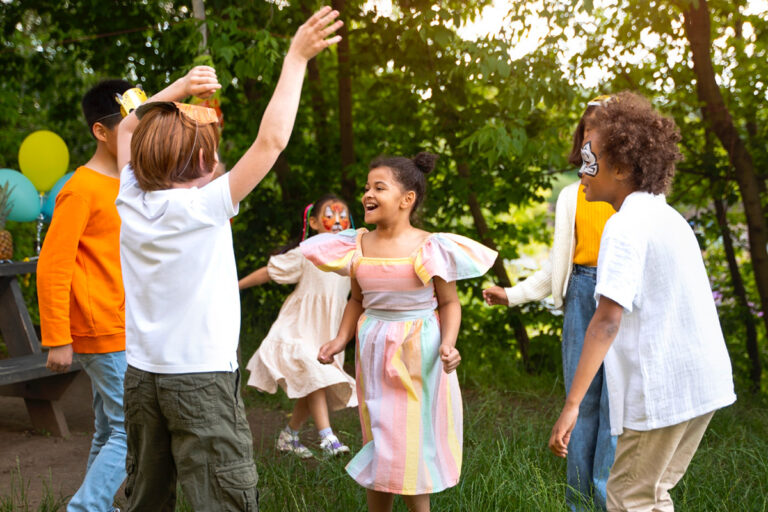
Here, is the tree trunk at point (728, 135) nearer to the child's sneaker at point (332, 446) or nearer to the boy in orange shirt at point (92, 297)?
the child's sneaker at point (332, 446)

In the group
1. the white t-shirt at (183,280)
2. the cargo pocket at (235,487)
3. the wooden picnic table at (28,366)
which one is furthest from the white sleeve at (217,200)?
the wooden picnic table at (28,366)

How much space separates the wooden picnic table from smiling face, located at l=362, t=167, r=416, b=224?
258 centimetres

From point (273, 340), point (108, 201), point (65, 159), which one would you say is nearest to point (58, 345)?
point (108, 201)

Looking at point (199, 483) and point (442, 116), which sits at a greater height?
point (442, 116)

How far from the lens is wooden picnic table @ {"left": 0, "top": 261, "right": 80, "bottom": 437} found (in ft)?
15.4

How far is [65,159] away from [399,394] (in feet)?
17.5

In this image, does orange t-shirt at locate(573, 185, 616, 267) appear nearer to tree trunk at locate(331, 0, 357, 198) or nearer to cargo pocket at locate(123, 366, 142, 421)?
cargo pocket at locate(123, 366, 142, 421)

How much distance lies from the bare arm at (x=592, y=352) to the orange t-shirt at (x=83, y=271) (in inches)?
68.0

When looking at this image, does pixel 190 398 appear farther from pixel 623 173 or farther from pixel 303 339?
pixel 303 339

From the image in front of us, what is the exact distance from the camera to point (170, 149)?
2189 mm

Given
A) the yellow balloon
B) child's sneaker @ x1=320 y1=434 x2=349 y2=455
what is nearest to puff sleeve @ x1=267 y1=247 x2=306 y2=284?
child's sneaker @ x1=320 y1=434 x2=349 y2=455

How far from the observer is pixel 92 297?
3.00m

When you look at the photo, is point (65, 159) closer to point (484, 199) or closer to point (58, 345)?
point (484, 199)

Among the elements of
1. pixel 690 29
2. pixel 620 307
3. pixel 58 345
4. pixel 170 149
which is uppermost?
pixel 690 29
